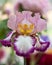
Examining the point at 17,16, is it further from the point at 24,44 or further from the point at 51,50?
the point at 51,50

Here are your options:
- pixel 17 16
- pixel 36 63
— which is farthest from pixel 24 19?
pixel 36 63

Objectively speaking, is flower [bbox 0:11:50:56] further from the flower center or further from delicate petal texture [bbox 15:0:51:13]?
delicate petal texture [bbox 15:0:51:13]

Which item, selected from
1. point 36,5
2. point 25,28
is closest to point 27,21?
point 25,28

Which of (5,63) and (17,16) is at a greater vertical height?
(17,16)

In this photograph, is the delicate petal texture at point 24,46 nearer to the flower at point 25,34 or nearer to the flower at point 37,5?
the flower at point 25,34

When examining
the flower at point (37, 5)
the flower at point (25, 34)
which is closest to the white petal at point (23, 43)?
the flower at point (25, 34)

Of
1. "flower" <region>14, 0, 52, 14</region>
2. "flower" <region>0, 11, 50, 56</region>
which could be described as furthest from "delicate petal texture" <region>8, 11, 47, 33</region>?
"flower" <region>14, 0, 52, 14</region>

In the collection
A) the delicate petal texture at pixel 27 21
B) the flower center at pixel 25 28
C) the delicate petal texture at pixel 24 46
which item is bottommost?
the delicate petal texture at pixel 24 46
